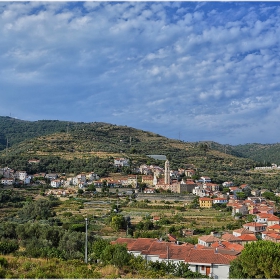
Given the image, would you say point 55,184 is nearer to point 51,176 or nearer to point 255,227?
point 51,176

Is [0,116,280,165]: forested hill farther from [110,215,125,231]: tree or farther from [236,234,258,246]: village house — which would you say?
[236,234,258,246]: village house

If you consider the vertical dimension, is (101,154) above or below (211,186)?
above

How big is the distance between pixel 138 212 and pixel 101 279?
Result: 3536 cm

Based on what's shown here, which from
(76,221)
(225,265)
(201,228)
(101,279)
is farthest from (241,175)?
(101,279)

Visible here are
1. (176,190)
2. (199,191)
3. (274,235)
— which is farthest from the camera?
(176,190)

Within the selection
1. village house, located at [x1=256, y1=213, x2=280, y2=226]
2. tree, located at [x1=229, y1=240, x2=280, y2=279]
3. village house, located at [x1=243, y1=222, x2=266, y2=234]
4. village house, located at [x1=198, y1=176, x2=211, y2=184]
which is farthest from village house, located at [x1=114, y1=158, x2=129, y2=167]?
tree, located at [x1=229, y1=240, x2=280, y2=279]

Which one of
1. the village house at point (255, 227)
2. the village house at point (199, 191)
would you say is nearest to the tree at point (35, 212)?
the village house at point (255, 227)

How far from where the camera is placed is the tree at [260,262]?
14.5 metres

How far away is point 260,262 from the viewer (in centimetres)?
1471

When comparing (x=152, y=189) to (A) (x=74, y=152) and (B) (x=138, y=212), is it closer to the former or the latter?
(B) (x=138, y=212)

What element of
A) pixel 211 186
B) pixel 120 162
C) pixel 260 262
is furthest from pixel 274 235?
pixel 120 162

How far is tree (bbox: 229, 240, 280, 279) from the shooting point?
14.5 metres

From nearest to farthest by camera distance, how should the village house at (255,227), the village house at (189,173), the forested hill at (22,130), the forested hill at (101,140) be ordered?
the village house at (255,227) < the village house at (189,173) < the forested hill at (101,140) < the forested hill at (22,130)

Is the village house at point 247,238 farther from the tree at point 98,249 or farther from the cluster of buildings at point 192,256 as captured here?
the tree at point 98,249
